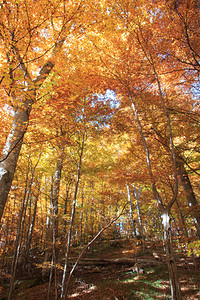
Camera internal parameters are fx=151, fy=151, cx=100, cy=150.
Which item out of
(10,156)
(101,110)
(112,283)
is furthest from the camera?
(101,110)

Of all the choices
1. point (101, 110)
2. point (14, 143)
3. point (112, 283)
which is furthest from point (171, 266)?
point (101, 110)

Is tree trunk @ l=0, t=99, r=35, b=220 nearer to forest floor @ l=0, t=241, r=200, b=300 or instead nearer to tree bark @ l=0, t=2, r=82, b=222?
tree bark @ l=0, t=2, r=82, b=222

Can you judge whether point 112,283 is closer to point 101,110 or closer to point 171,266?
point 171,266

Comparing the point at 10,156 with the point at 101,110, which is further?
the point at 101,110

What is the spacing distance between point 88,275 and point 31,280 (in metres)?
2.42

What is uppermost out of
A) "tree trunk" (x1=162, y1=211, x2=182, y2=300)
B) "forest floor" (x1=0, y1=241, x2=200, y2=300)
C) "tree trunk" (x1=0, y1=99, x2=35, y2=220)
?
"tree trunk" (x1=0, y1=99, x2=35, y2=220)

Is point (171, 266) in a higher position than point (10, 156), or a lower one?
lower

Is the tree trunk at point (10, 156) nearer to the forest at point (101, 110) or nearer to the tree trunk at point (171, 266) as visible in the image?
the forest at point (101, 110)

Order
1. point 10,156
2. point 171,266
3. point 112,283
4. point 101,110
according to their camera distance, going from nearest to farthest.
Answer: point 171,266 < point 10,156 < point 112,283 < point 101,110

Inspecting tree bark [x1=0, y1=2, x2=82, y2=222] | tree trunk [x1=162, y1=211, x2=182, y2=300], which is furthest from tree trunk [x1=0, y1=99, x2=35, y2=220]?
tree trunk [x1=162, y1=211, x2=182, y2=300]

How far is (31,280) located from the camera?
6379mm

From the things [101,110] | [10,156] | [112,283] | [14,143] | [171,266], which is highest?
[101,110]

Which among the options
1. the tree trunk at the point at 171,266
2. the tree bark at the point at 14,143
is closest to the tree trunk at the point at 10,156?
the tree bark at the point at 14,143

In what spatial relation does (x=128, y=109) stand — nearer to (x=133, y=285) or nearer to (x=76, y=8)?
(x=76, y=8)
